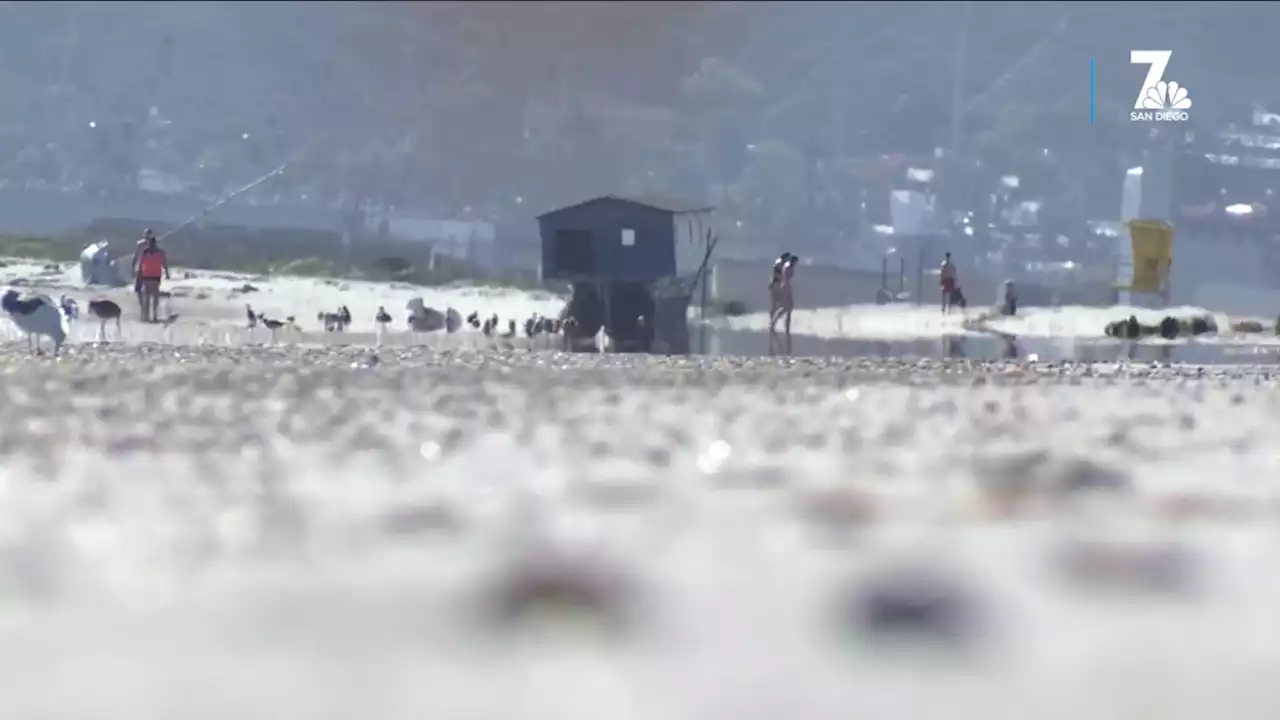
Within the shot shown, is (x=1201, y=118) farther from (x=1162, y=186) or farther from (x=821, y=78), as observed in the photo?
(x=821, y=78)

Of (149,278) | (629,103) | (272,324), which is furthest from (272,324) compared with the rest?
(629,103)

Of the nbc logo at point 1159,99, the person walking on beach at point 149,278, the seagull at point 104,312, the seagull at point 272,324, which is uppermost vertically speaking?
the nbc logo at point 1159,99

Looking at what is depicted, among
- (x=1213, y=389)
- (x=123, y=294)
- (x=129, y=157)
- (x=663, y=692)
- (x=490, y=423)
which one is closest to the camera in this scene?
(x=663, y=692)

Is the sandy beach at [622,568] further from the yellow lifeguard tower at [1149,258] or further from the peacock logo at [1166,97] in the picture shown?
the peacock logo at [1166,97]

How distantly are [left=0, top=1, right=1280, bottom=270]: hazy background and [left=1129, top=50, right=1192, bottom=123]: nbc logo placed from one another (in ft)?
0.96

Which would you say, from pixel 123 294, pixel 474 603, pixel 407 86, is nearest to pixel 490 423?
pixel 474 603

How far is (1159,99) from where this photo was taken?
1967 centimetres

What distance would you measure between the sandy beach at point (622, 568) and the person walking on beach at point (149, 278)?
6.80 metres

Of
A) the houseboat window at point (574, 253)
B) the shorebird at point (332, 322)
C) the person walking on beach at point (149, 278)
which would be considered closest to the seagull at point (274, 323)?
the shorebird at point (332, 322)

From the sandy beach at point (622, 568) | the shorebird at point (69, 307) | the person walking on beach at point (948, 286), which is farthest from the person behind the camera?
the person walking on beach at point (948, 286)

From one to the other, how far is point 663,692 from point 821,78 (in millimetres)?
26678

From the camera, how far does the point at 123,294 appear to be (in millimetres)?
12406

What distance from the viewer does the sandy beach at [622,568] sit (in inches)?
79.2

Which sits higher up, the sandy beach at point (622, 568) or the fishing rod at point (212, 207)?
the fishing rod at point (212, 207)
